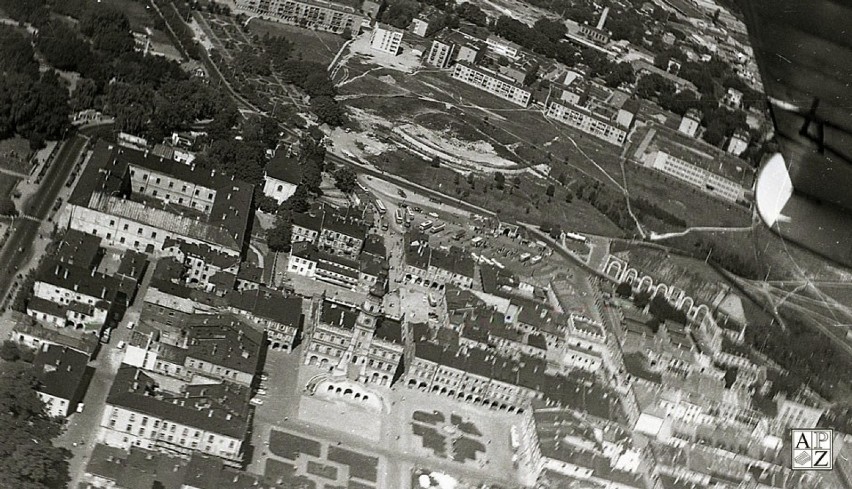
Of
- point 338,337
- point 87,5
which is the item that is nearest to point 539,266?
point 338,337

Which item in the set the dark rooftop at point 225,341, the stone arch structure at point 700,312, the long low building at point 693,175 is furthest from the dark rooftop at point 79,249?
the long low building at point 693,175

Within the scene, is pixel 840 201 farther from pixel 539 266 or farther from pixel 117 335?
pixel 539 266

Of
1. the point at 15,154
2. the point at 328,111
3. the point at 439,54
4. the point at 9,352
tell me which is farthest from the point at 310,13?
the point at 9,352

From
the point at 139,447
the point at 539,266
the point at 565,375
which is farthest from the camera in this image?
the point at 539,266

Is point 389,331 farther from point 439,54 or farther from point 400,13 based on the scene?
point 400,13

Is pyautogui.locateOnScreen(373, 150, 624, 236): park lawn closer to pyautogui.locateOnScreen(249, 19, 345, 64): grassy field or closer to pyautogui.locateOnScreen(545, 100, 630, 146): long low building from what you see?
pyautogui.locateOnScreen(545, 100, 630, 146): long low building

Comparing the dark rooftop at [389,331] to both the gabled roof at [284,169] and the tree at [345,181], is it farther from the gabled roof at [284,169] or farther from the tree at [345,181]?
the tree at [345,181]
